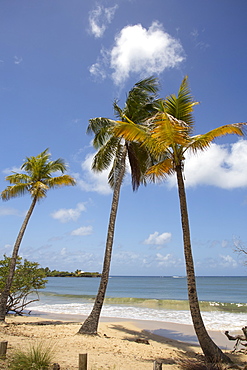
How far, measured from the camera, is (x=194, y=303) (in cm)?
736

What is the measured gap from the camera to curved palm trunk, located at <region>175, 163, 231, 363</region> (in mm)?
7177

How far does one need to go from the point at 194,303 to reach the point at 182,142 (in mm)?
4462

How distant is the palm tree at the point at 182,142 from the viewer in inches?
288

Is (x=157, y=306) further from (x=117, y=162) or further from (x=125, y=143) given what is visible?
(x=125, y=143)

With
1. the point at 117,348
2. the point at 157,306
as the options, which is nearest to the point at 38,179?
the point at 117,348

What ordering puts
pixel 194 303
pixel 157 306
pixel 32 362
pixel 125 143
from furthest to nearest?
pixel 157 306 < pixel 125 143 < pixel 194 303 < pixel 32 362

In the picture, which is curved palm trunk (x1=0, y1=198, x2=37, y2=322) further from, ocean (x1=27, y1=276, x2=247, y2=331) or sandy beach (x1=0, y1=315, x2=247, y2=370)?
ocean (x1=27, y1=276, x2=247, y2=331)

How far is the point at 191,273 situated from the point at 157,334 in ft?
25.9

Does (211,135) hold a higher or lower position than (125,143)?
lower

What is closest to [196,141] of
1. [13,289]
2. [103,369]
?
[103,369]

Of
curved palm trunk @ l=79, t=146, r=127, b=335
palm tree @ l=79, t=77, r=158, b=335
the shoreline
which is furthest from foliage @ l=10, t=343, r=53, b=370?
the shoreline

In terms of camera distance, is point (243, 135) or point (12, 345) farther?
point (243, 135)

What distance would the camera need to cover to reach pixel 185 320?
17.9 meters

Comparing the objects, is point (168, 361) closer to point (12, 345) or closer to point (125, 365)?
point (125, 365)
